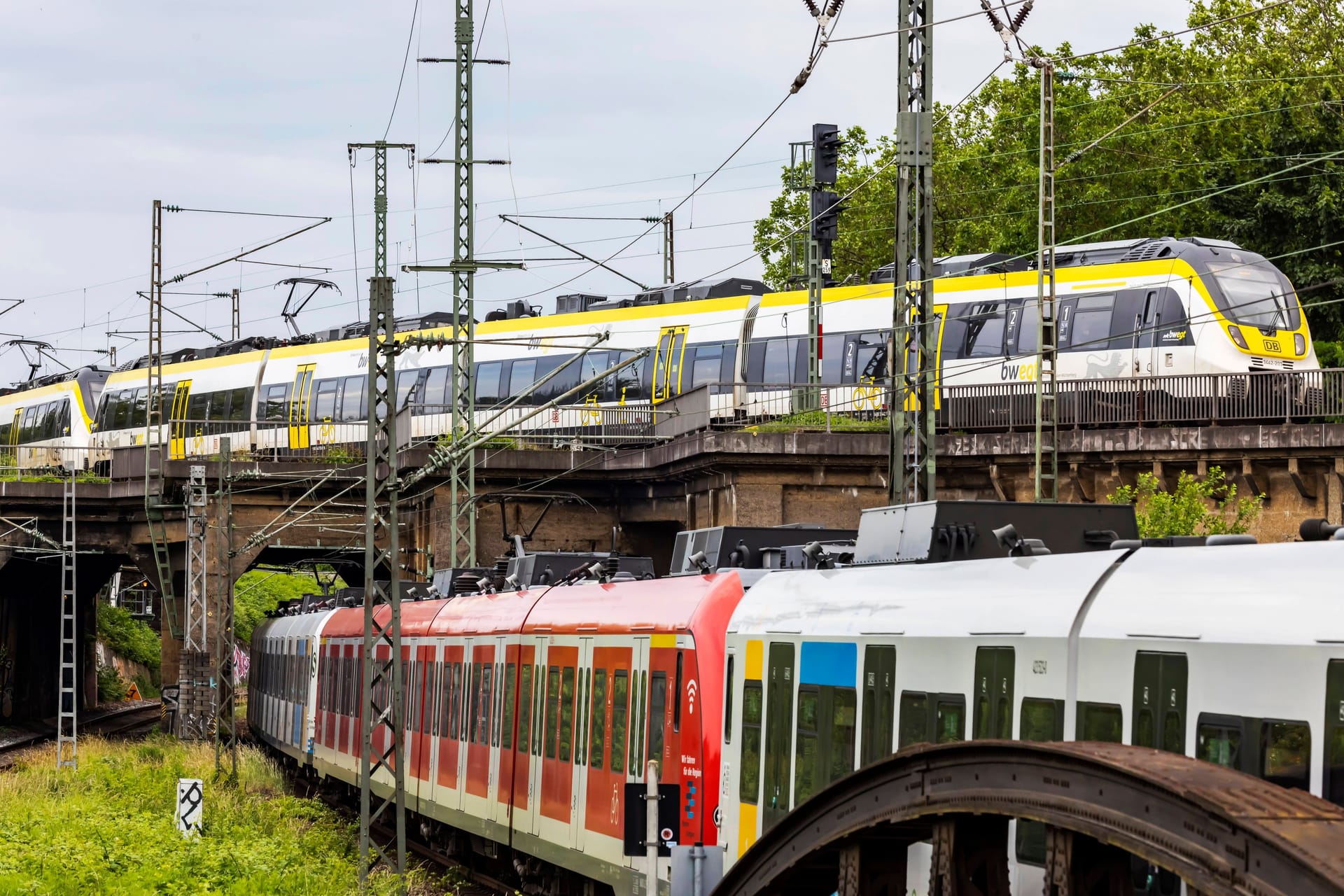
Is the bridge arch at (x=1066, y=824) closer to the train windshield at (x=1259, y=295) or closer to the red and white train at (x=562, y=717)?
the red and white train at (x=562, y=717)

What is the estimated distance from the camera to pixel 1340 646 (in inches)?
268

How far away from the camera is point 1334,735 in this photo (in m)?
6.75

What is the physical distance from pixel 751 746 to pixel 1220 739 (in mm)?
5641

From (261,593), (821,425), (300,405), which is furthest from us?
(261,593)

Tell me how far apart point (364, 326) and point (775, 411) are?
16.4 m

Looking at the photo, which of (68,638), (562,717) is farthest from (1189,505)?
(68,638)

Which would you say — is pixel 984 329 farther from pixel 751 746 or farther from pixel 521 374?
pixel 751 746

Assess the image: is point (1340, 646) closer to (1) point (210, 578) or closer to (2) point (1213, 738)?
(2) point (1213, 738)

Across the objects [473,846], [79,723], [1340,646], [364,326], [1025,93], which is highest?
[1025,93]

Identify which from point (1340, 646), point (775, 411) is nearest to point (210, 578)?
point (775, 411)

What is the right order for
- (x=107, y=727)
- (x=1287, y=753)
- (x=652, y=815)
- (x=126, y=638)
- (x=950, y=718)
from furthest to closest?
(x=126, y=638) → (x=107, y=727) → (x=652, y=815) → (x=950, y=718) → (x=1287, y=753)

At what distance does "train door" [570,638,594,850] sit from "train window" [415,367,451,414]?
31253mm

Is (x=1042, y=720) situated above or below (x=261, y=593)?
above

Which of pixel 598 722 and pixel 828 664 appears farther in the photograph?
pixel 598 722
